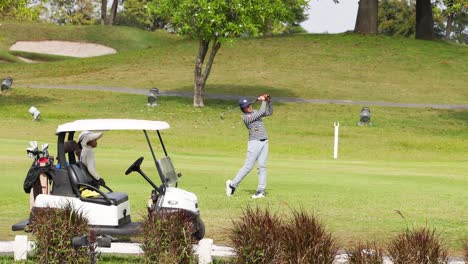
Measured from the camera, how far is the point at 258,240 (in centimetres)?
1091

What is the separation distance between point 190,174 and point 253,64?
150 ft

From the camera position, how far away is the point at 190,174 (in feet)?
80.4

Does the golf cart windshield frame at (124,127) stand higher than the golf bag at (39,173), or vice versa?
the golf cart windshield frame at (124,127)

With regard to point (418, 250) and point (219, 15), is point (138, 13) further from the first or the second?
point (418, 250)

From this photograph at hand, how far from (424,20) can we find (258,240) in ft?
234

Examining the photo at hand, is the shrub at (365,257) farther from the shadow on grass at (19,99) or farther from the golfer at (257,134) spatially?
the shadow on grass at (19,99)

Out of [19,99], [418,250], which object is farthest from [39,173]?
[19,99]

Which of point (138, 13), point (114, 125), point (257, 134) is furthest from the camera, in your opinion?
point (138, 13)

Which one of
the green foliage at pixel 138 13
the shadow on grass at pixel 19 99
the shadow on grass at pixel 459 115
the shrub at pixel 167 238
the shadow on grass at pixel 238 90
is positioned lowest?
the shadow on grass at pixel 19 99

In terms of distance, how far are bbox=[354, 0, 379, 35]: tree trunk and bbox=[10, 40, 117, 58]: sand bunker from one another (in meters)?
31.9

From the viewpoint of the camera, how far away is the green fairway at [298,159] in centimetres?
1753

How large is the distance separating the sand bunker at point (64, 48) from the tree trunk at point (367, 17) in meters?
31.9

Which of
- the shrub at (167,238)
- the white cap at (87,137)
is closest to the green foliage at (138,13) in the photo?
the white cap at (87,137)

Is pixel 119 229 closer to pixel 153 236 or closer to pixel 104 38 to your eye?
pixel 153 236
